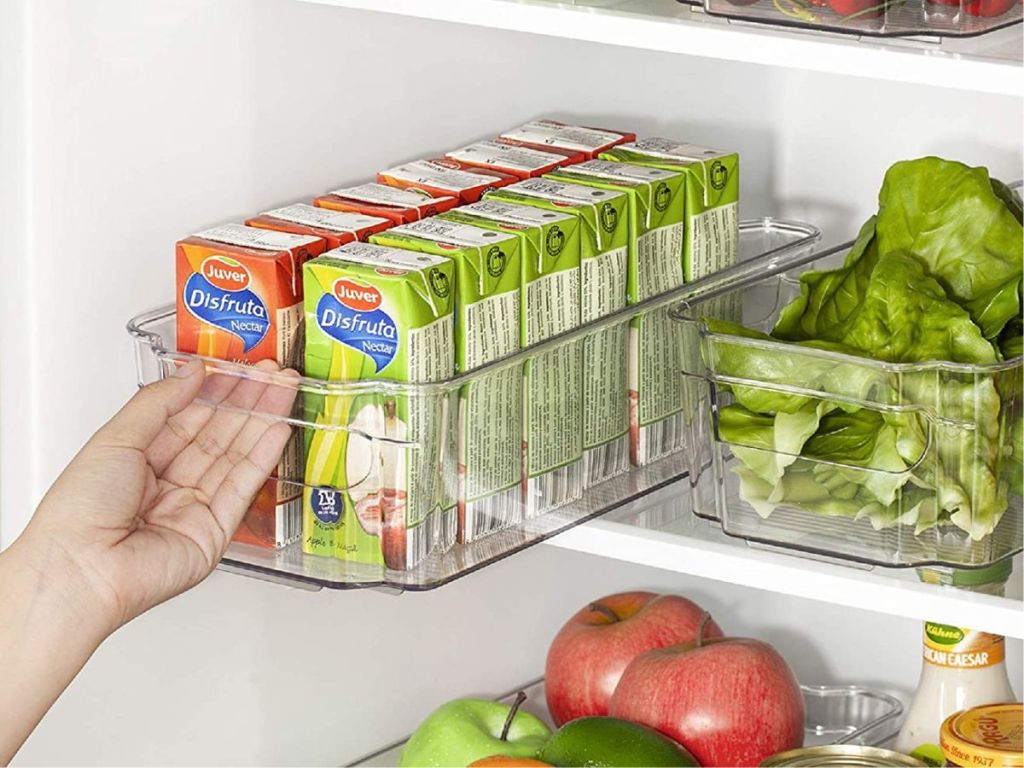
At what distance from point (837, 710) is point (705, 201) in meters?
0.56

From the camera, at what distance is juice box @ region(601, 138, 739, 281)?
133 cm

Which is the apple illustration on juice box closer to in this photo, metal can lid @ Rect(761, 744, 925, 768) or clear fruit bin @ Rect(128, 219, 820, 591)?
clear fruit bin @ Rect(128, 219, 820, 591)

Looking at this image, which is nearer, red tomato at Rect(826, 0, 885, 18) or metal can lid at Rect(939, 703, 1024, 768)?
→ red tomato at Rect(826, 0, 885, 18)

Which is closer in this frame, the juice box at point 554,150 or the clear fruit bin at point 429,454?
the clear fruit bin at point 429,454

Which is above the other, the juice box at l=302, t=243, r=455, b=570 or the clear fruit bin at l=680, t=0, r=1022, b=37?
the clear fruit bin at l=680, t=0, r=1022, b=37

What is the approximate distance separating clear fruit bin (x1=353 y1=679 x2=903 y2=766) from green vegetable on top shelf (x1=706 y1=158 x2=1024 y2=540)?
48 cm

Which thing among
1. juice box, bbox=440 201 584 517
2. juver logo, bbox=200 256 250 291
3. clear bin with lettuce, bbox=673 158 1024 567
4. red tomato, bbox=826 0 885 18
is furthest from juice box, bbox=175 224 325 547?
red tomato, bbox=826 0 885 18

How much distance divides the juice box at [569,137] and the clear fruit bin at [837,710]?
1.70 ft

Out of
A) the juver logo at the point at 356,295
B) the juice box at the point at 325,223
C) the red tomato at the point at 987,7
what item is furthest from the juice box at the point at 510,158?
Result: the red tomato at the point at 987,7

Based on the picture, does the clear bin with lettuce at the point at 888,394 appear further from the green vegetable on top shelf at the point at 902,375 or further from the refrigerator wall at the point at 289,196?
the refrigerator wall at the point at 289,196

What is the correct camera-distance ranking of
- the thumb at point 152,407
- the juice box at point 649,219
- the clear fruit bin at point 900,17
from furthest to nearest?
the juice box at point 649,219, the thumb at point 152,407, the clear fruit bin at point 900,17

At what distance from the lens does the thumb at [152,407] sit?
1.17 metres

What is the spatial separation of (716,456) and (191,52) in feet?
1.52

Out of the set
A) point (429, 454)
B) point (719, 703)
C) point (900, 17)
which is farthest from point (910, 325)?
point (719, 703)
